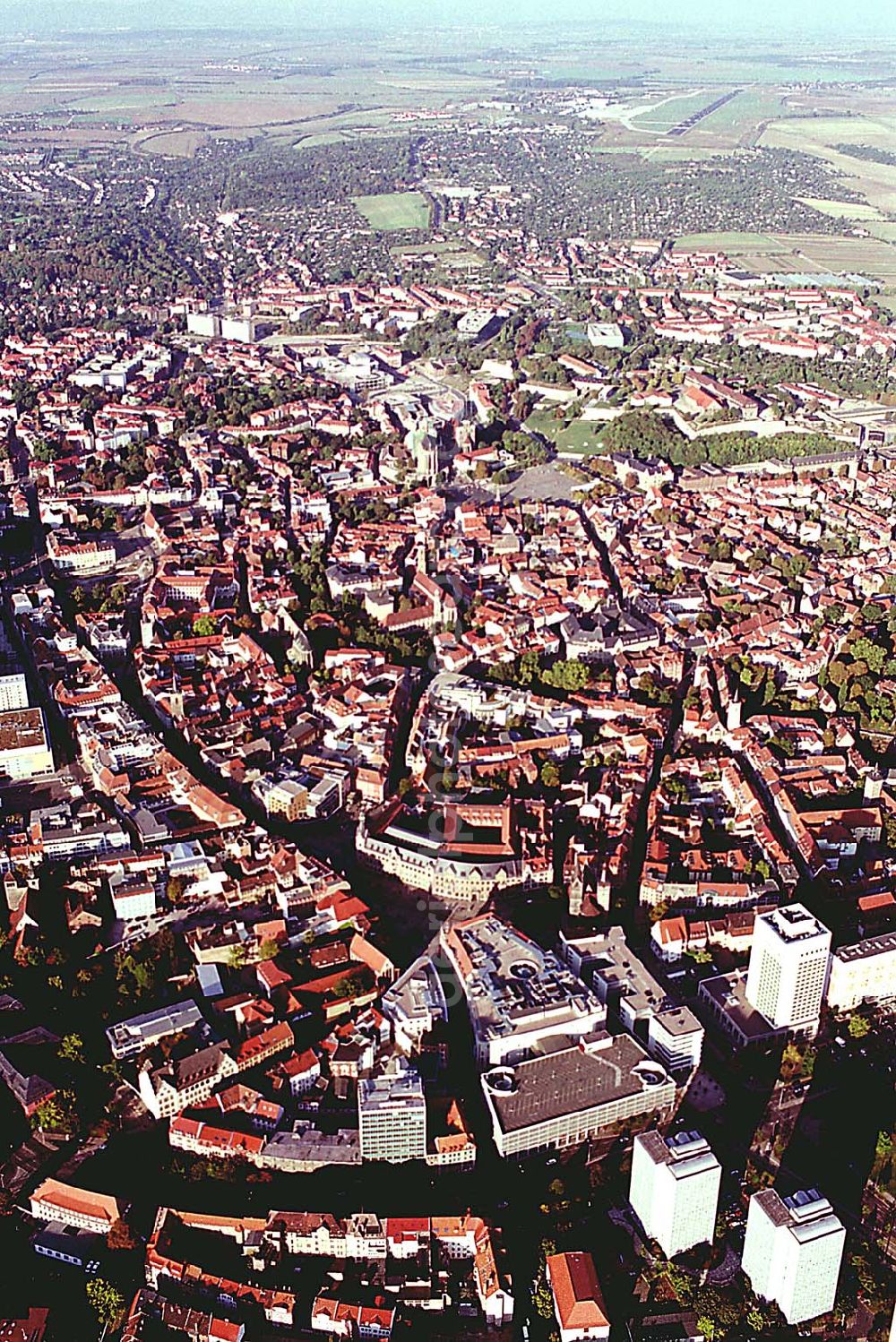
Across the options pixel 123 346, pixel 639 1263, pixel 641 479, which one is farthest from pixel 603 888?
pixel 123 346

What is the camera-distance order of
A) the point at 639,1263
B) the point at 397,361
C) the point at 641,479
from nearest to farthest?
the point at 639,1263
the point at 641,479
the point at 397,361

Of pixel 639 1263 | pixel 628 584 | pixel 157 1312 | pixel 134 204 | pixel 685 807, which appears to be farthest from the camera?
pixel 134 204

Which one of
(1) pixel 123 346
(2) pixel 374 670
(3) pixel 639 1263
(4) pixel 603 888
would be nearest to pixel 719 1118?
(3) pixel 639 1263

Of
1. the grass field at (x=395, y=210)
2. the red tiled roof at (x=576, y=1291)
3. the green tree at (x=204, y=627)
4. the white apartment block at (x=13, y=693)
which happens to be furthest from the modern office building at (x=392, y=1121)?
the grass field at (x=395, y=210)

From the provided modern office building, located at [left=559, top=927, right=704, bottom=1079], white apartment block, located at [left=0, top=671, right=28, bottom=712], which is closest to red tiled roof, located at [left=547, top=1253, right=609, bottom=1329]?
modern office building, located at [left=559, top=927, right=704, bottom=1079]

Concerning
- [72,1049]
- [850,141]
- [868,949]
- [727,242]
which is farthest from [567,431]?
[850,141]

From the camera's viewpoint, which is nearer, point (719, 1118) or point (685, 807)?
point (719, 1118)

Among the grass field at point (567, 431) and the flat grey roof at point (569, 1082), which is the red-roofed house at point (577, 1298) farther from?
the grass field at point (567, 431)

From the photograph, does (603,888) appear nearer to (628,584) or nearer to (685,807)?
(685,807)
